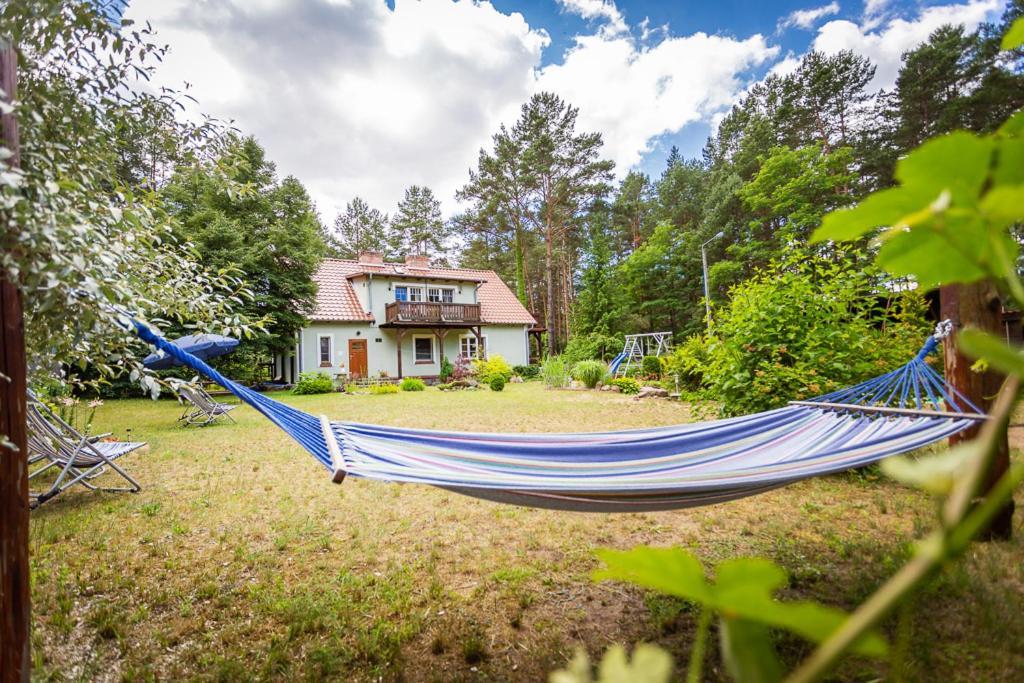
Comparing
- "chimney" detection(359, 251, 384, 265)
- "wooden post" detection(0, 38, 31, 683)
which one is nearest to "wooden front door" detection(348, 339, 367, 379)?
"chimney" detection(359, 251, 384, 265)

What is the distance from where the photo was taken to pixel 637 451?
2.36 metres

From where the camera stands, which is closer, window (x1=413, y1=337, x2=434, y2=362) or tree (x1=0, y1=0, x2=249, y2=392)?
tree (x1=0, y1=0, x2=249, y2=392)

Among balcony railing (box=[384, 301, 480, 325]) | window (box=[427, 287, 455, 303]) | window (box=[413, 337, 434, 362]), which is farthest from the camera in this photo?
window (box=[427, 287, 455, 303])

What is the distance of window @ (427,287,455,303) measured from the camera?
1690cm

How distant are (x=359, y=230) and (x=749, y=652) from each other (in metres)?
29.5

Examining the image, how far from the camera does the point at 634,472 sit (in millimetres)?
2080

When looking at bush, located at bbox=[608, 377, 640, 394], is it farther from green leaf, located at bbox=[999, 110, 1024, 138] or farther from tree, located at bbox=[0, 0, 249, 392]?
green leaf, located at bbox=[999, 110, 1024, 138]

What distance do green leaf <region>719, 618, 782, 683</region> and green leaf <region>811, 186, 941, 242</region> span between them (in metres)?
0.20

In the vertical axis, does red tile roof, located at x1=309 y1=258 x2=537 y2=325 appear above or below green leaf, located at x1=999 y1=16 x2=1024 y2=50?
above

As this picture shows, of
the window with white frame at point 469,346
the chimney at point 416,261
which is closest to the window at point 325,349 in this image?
the chimney at point 416,261

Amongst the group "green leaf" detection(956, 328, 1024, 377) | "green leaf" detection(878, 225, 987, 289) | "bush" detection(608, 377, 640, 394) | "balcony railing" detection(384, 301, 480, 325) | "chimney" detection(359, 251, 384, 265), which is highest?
"chimney" detection(359, 251, 384, 265)

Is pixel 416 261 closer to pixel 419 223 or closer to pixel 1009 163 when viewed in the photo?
pixel 419 223

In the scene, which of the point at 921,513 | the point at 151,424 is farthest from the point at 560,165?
the point at 921,513

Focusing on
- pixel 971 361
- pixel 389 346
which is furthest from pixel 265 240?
pixel 971 361
